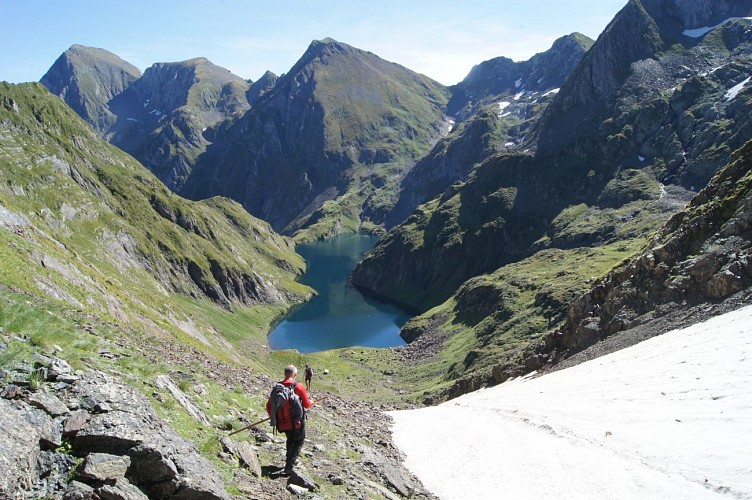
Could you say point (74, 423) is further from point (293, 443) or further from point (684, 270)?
point (684, 270)

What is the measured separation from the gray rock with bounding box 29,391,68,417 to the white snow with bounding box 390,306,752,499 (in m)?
14.9

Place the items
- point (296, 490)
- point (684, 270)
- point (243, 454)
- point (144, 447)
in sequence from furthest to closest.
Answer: point (684, 270) → point (243, 454) → point (296, 490) → point (144, 447)

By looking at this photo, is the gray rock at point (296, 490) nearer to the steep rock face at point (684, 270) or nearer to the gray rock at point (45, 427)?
the gray rock at point (45, 427)

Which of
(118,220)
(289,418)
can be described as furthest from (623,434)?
(118,220)

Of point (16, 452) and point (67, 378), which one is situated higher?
point (67, 378)

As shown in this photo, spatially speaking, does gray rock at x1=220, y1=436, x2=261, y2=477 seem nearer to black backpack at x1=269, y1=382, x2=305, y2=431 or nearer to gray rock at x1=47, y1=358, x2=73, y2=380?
black backpack at x1=269, y1=382, x2=305, y2=431

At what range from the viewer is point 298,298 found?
199 meters

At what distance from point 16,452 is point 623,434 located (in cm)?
2196

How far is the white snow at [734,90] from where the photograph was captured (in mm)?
190200

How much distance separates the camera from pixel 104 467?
9.52 m

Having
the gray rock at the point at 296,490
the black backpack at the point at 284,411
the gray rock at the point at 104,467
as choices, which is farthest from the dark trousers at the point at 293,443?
the gray rock at the point at 104,467

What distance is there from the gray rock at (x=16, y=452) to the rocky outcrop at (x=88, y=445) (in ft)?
0.05

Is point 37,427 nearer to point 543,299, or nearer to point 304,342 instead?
point 543,299

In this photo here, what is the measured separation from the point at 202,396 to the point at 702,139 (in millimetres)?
207927
